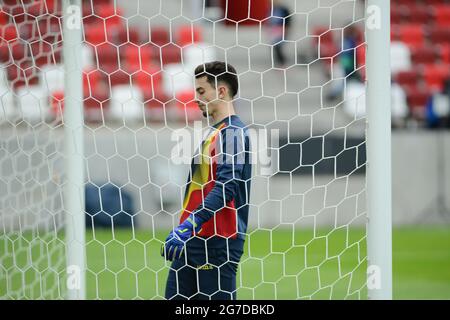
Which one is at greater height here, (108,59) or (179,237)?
(108,59)

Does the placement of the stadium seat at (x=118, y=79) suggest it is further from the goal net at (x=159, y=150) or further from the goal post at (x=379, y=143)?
the goal post at (x=379, y=143)

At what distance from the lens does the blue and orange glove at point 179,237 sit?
3.12 meters

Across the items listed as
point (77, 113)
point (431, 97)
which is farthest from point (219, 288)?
point (431, 97)

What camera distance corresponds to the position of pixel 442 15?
42.7ft

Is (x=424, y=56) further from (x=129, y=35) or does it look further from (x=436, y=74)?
(x=129, y=35)

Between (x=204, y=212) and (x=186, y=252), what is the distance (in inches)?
9.2

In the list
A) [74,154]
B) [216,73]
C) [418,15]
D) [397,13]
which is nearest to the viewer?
[216,73]

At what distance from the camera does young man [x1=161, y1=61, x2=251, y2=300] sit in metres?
3.21

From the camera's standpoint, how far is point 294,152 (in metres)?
8.09

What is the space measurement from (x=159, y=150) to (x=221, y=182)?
5.69 metres

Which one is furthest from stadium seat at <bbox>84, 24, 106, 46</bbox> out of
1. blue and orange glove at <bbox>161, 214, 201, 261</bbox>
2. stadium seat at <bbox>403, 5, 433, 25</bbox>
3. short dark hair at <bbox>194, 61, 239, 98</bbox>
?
blue and orange glove at <bbox>161, 214, 201, 261</bbox>

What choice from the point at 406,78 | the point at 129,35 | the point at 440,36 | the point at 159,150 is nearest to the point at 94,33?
the point at 129,35

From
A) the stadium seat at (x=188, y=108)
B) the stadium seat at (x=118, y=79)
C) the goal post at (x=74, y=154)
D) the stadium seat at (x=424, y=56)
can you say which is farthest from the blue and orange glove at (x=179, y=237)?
the stadium seat at (x=424, y=56)
